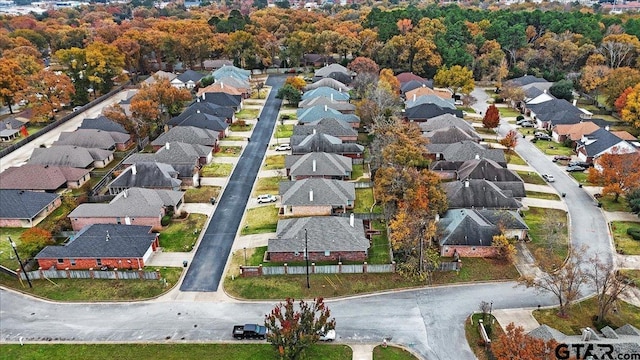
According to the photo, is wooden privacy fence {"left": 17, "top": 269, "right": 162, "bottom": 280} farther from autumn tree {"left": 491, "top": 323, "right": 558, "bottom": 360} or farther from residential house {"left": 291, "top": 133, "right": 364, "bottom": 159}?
residential house {"left": 291, "top": 133, "right": 364, "bottom": 159}

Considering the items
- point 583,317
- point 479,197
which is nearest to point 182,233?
point 479,197

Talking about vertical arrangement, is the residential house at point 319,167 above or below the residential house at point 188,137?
below

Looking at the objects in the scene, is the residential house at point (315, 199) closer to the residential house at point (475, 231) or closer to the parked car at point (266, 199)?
the parked car at point (266, 199)

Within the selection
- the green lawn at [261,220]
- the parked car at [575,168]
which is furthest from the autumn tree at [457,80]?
the green lawn at [261,220]

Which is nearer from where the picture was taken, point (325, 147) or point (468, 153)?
point (468, 153)

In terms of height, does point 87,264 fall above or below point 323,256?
above

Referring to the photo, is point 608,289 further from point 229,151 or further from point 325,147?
point 229,151
